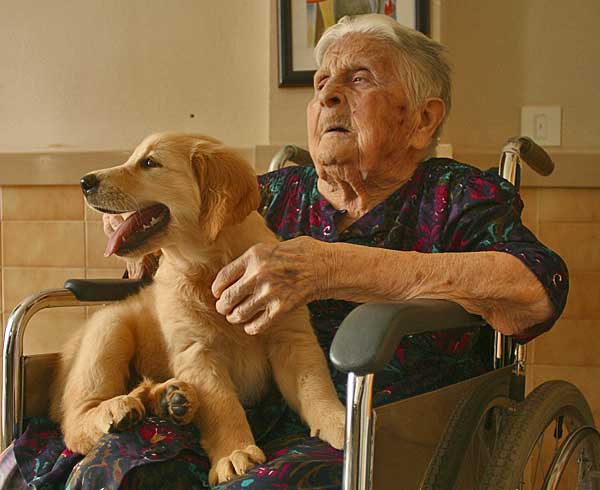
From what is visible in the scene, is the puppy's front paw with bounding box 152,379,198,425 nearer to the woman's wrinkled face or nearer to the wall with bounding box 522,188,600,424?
the woman's wrinkled face

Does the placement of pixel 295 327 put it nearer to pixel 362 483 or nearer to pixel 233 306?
pixel 233 306

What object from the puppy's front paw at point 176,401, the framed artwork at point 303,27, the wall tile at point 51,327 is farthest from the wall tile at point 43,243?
the puppy's front paw at point 176,401

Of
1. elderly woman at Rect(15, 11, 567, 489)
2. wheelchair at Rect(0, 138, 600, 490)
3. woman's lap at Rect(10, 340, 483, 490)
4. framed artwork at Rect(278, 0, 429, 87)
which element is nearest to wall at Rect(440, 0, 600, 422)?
framed artwork at Rect(278, 0, 429, 87)

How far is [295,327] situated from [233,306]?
0.23 metres

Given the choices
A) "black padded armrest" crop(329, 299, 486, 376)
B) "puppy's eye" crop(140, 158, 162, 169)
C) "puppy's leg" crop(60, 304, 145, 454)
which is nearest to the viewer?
"black padded armrest" crop(329, 299, 486, 376)

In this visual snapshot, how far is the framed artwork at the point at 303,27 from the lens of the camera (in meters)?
1.86

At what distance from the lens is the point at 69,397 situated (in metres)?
1.15

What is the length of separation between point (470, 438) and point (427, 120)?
2.04 ft

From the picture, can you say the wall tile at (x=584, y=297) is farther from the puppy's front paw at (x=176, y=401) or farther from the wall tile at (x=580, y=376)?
the puppy's front paw at (x=176, y=401)

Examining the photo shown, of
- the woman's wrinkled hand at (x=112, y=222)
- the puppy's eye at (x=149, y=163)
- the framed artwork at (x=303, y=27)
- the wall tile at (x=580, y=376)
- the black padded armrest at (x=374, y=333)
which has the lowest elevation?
the wall tile at (x=580, y=376)

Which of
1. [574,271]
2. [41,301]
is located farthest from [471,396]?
[574,271]

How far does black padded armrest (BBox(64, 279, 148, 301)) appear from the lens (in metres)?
1.26

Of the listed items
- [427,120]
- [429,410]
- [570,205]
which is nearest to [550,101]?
[570,205]

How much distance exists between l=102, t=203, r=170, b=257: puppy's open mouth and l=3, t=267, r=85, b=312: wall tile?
1.05m
